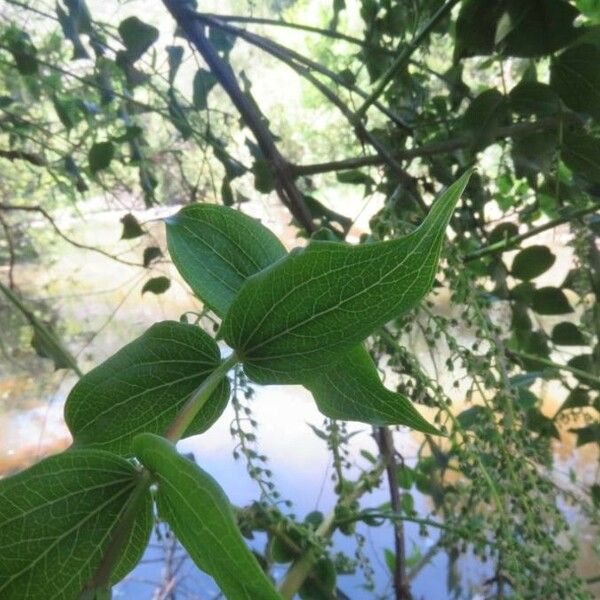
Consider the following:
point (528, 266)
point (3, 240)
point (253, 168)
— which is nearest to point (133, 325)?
point (3, 240)

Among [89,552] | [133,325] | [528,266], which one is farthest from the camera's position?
[133,325]

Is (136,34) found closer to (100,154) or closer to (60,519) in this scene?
(100,154)

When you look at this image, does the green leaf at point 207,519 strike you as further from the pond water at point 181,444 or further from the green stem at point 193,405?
the pond water at point 181,444

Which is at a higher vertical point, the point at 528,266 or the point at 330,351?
the point at 528,266

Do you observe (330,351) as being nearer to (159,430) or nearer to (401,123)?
(159,430)

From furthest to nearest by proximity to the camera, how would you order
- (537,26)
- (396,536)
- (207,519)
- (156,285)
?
1. (156,285)
2. (396,536)
3. (537,26)
4. (207,519)

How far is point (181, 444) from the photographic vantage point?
634 mm

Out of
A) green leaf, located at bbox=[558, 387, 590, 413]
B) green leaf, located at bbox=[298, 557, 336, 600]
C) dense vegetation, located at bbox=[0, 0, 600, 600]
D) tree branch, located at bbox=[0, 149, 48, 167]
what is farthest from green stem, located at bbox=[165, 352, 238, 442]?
tree branch, located at bbox=[0, 149, 48, 167]

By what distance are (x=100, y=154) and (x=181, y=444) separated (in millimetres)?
274

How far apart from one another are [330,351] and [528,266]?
0.29m

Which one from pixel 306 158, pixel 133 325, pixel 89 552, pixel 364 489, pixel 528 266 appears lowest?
pixel 89 552

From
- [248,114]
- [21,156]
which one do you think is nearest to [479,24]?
[248,114]

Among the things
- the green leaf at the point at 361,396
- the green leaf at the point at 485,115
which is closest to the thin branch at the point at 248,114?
the green leaf at the point at 485,115

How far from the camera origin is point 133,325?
740 mm
